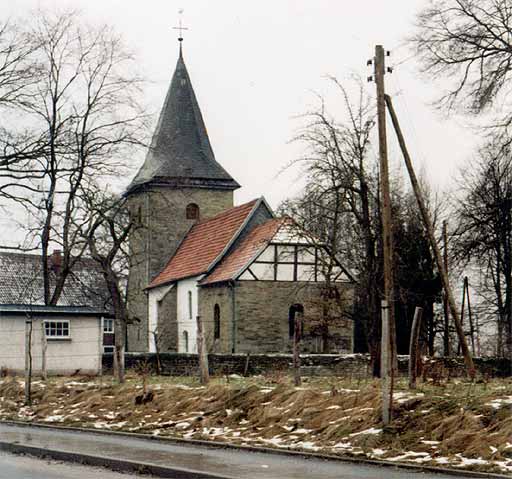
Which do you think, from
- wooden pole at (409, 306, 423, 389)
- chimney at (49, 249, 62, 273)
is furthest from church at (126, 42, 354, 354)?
wooden pole at (409, 306, 423, 389)

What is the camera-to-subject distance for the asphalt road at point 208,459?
12.5m

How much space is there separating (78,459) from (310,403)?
4433mm

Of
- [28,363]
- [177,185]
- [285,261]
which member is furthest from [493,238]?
[28,363]

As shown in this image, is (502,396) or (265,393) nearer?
(502,396)

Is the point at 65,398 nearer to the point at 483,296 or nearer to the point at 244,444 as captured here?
the point at 244,444

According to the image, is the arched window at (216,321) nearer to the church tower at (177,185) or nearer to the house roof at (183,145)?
the church tower at (177,185)

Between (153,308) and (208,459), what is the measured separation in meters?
50.6

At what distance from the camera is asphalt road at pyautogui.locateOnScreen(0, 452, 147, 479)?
42.4ft

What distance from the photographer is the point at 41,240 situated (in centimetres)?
4762

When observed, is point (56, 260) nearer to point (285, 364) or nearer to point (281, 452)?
point (285, 364)

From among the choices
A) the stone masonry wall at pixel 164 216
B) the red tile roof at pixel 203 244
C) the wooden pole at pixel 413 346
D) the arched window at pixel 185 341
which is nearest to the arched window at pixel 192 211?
the stone masonry wall at pixel 164 216

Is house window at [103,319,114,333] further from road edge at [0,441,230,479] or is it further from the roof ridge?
road edge at [0,441,230,479]

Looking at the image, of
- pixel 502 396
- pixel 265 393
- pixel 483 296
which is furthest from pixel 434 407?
pixel 483 296

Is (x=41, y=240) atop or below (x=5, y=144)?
below
